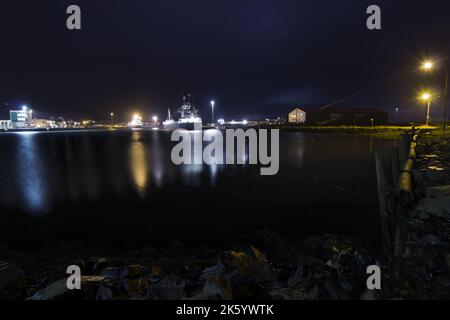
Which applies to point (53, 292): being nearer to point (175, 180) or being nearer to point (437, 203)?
point (437, 203)

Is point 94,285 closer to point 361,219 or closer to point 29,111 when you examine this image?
point 361,219

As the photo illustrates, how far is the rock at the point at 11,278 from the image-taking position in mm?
4996

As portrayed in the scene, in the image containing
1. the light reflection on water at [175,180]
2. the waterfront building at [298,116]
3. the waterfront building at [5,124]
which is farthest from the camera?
the waterfront building at [5,124]

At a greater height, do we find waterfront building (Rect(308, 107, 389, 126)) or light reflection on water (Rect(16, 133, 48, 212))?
waterfront building (Rect(308, 107, 389, 126))

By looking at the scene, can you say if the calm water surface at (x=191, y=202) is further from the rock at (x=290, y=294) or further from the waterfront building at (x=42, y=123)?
the waterfront building at (x=42, y=123)

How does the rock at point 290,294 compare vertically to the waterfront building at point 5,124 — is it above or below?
below

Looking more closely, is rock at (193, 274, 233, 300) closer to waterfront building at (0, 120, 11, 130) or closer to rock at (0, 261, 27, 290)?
rock at (0, 261, 27, 290)

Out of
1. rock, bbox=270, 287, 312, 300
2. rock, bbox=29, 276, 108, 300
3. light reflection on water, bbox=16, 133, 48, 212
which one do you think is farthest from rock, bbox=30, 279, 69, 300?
light reflection on water, bbox=16, 133, 48, 212

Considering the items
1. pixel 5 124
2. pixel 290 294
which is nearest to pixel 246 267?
pixel 290 294

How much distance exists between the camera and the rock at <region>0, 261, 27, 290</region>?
500 centimetres

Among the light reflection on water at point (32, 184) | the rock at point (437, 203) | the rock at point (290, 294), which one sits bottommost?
the light reflection on water at point (32, 184)

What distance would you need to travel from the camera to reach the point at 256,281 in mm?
5090

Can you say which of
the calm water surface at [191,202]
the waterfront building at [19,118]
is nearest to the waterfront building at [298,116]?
the calm water surface at [191,202]
